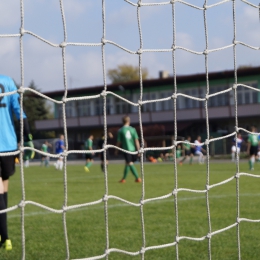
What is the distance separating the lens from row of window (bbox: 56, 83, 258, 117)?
48.4 m

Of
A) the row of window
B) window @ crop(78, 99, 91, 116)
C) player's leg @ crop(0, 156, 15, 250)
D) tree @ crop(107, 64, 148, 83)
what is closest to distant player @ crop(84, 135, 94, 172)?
player's leg @ crop(0, 156, 15, 250)

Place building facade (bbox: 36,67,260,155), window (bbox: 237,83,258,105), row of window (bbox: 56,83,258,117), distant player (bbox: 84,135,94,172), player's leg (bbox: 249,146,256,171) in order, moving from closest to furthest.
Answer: player's leg (bbox: 249,146,256,171) → distant player (bbox: 84,135,94,172) → building facade (bbox: 36,67,260,155) → window (bbox: 237,83,258,105) → row of window (bbox: 56,83,258,117)

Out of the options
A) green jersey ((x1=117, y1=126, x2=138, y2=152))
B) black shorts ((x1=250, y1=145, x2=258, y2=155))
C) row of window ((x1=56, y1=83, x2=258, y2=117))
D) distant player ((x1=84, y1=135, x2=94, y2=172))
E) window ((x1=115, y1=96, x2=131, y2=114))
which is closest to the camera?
green jersey ((x1=117, y1=126, x2=138, y2=152))

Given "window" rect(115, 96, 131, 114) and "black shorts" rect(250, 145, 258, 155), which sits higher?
"window" rect(115, 96, 131, 114)

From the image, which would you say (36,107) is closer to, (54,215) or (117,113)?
(117,113)

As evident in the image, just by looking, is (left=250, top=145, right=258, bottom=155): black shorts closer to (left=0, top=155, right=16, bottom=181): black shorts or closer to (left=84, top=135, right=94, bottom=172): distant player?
(left=84, top=135, right=94, bottom=172): distant player

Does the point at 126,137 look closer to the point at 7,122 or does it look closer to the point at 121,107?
the point at 7,122

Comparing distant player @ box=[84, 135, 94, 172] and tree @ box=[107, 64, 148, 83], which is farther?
tree @ box=[107, 64, 148, 83]

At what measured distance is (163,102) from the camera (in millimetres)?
53375

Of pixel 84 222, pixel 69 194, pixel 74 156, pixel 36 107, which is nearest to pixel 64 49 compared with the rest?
pixel 84 222

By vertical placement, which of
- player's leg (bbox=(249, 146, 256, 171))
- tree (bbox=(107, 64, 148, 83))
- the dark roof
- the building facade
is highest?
tree (bbox=(107, 64, 148, 83))

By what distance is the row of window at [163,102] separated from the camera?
159 feet

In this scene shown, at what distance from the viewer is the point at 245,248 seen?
222 inches

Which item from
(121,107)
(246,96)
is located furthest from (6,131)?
(121,107)
